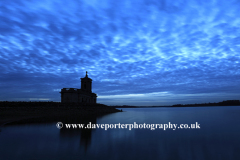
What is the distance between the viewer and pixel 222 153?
14.7 meters

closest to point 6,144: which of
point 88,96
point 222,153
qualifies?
point 222,153

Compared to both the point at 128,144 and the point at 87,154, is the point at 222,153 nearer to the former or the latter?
the point at 128,144

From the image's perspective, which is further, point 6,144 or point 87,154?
point 6,144

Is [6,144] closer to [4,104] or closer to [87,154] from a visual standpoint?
[87,154]

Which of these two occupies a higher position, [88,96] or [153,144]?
[88,96]

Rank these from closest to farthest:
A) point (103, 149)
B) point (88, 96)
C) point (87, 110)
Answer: point (103, 149) < point (87, 110) < point (88, 96)

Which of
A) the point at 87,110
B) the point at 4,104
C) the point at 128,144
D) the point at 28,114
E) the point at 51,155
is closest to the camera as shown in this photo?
the point at 51,155

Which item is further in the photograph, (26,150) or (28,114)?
(28,114)

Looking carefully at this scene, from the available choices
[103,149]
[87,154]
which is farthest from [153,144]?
[87,154]

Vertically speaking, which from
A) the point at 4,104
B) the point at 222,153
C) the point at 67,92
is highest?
the point at 67,92

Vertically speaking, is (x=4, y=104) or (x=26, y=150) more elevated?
(x=4, y=104)

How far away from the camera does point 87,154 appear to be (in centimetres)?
1339

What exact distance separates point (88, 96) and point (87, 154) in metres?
64.0

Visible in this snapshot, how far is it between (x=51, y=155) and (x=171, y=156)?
32.8 feet
